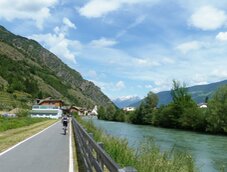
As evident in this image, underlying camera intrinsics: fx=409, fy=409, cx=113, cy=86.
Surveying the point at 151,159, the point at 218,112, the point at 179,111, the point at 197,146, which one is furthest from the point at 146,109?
the point at 151,159

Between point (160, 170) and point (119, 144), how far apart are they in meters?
5.73

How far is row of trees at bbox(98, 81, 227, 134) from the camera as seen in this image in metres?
72.6

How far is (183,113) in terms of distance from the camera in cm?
9106

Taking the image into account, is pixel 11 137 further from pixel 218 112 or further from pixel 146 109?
pixel 146 109

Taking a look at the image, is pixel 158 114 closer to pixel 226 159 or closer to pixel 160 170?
pixel 226 159

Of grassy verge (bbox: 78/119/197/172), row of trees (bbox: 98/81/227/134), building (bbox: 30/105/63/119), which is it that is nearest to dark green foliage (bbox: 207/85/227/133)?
row of trees (bbox: 98/81/227/134)

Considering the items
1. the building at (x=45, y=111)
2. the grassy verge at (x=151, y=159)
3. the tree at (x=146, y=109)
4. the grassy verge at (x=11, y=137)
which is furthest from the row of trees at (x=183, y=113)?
the grassy verge at (x=151, y=159)

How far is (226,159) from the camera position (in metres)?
28.5

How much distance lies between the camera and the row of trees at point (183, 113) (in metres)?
72.6

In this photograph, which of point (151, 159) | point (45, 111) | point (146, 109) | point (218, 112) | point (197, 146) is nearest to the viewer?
point (151, 159)

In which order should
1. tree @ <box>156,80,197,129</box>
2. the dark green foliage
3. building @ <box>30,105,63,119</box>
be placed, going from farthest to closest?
building @ <box>30,105,63,119</box>
tree @ <box>156,80,197,129</box>
the dark green foliage

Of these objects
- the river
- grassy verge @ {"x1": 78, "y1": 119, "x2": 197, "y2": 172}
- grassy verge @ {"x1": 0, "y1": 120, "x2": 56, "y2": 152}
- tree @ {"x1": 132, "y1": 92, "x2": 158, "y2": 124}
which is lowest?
the river

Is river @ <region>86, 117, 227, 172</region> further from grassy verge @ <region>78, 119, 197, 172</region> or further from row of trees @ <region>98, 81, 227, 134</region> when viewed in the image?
row of trees @ <region>98, 81, 227, 134</region>

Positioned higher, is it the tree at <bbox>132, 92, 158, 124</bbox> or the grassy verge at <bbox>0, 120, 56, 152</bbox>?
the tree at <bbox>132, 92, 158, 124</bbox>
